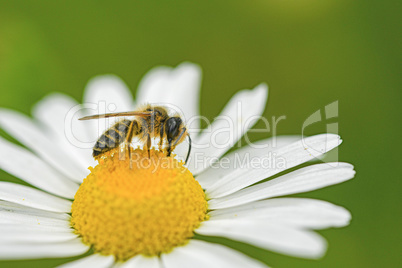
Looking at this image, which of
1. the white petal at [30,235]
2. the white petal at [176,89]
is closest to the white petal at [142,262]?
the white petal at [30,235]

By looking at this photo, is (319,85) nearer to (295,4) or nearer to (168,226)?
(295,4)

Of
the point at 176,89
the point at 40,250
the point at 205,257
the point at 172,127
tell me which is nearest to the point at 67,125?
the point at 176,89

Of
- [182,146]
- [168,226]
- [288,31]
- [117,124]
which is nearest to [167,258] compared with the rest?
[168,226]

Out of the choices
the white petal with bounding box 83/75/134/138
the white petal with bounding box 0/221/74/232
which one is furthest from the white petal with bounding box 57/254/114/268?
the white petal with bounding box 83/75/134/138

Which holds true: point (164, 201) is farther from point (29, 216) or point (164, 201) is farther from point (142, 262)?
point (29, 216)

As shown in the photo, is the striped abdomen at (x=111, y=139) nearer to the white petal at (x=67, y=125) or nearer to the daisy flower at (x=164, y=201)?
the daisy flower at (x=164, y=201)

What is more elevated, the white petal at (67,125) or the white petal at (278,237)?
the white petal at (67,125)

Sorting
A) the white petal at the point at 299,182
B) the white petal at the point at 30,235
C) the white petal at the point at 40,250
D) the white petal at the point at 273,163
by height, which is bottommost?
the white petal at the point at 40,250
